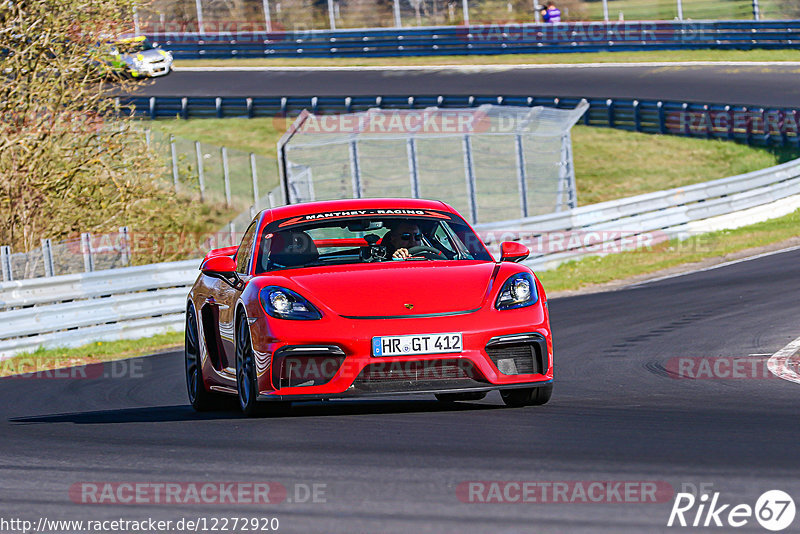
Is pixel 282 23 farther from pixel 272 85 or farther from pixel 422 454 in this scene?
pixel 422 454

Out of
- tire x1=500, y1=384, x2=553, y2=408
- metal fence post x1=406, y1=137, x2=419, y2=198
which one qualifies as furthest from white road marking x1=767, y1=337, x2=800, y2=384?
metal fence post x1=406, y1=137, x2=419, y2=198

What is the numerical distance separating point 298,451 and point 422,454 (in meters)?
0.67

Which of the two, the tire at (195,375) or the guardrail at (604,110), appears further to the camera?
the guardrail at (604,110)

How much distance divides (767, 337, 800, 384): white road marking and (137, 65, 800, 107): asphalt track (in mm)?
22626

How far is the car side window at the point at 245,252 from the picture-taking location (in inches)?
339

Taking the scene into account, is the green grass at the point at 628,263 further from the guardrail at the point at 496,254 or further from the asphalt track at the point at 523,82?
the asphalt track at the point at 523,82

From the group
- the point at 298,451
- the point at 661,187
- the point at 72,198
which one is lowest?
the point at 661,187

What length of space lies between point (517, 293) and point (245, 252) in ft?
7.16

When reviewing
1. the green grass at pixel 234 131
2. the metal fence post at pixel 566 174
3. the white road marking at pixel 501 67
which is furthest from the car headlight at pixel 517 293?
the white road marking at pixel 501 67

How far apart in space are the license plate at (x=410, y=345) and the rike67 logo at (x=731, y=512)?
255 centimetres

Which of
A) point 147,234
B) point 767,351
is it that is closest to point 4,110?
point 147,234

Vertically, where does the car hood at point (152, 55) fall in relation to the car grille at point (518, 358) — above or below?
below

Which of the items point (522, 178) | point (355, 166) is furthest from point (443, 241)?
point (355, 166)

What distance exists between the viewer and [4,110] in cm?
2036
